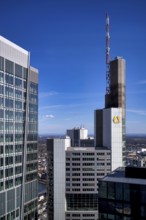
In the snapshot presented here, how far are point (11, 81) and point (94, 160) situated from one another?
91.1 m

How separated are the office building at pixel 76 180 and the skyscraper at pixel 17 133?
75.4m

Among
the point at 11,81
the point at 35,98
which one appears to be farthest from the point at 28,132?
the point at 11,81

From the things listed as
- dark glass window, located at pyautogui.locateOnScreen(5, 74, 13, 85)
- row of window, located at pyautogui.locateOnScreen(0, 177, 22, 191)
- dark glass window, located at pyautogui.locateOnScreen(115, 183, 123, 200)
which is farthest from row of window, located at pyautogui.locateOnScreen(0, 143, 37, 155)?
dark glass window, located at pyautogui.locateOnScreen(115, 183, 123, 200)

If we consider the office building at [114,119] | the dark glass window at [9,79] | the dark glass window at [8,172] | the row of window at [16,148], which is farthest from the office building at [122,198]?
the office building at [114,119]

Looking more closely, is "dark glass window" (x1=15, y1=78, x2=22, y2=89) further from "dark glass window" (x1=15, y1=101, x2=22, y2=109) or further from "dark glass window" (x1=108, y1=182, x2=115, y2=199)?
"dark glass window" (x1=108, y1=182, x2=115, y2=199)

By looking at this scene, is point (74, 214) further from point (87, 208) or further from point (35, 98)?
point (35, 98)

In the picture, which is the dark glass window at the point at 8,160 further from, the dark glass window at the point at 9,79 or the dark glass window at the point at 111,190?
the dark glass window at the point at 111,190

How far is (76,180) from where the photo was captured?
141250mm

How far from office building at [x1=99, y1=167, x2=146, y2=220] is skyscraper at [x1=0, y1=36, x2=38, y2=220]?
2446cm

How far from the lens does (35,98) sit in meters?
67.2

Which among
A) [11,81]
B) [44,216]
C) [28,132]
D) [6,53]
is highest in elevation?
[6,53]

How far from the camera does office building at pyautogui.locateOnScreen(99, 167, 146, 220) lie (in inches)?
1379

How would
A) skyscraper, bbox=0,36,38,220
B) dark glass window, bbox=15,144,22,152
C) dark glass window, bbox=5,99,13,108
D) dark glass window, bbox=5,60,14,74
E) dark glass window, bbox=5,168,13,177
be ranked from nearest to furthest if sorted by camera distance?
skyscraper, bbox=0,36,38,220
dark glass window, bbox=5,168,13,177
dark glass window, bbox=5,99,13,108
dark glass window, bbox=5,60,14,74
dark glass window, bbox=15,144,22,152

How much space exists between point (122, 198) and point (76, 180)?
10793 centimetres
